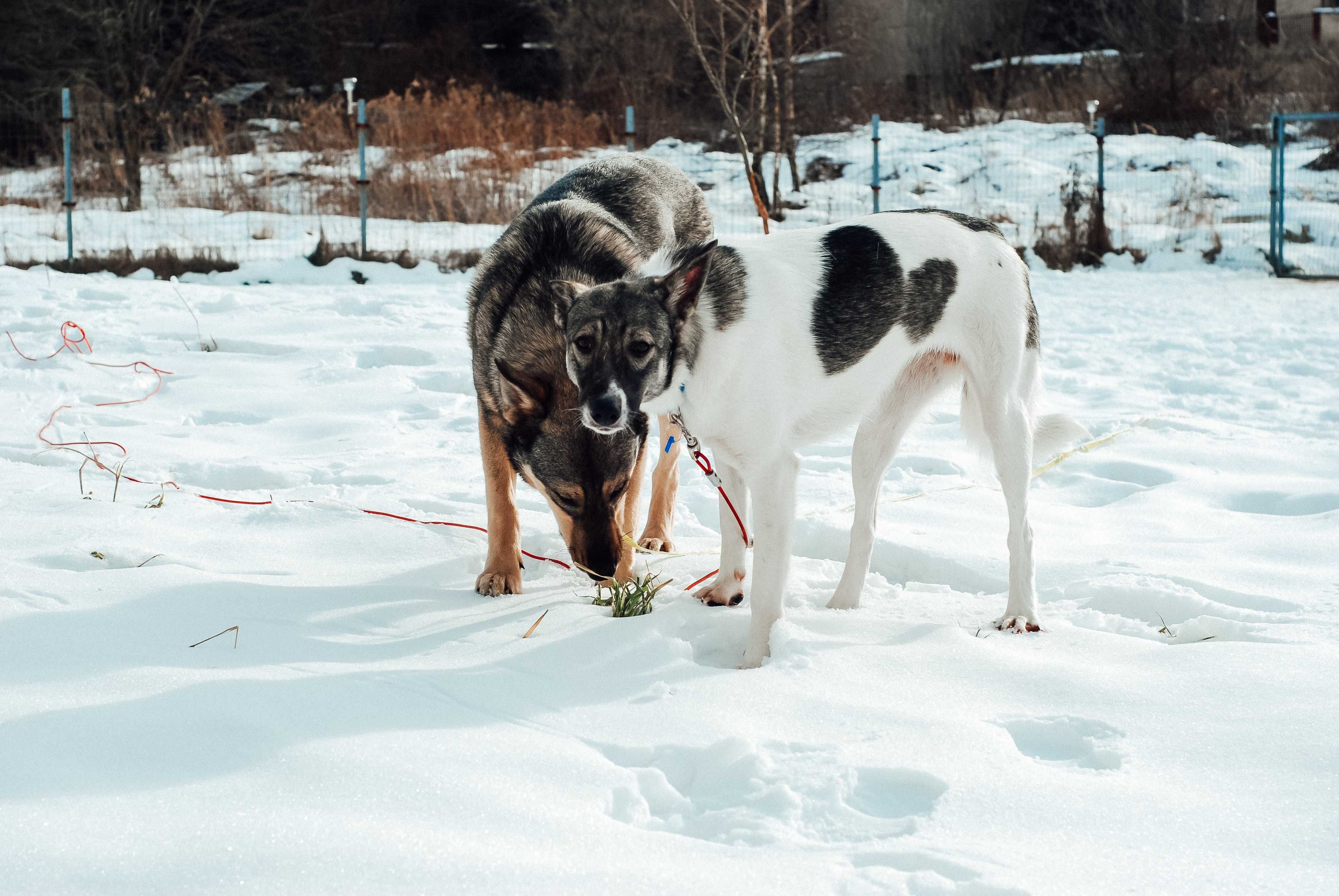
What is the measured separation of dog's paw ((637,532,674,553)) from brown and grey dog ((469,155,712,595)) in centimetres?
37

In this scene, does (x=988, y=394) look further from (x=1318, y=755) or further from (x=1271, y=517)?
(x=1271, y=517)

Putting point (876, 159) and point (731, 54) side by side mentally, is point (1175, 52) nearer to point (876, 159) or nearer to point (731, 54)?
point (731, 54)

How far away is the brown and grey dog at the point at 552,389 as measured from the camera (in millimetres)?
3633

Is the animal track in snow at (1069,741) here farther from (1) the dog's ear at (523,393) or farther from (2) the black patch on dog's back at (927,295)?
(1) the dog's ear at (523,393)

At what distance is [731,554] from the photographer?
3979 mm

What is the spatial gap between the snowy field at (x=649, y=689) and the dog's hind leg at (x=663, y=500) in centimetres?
24

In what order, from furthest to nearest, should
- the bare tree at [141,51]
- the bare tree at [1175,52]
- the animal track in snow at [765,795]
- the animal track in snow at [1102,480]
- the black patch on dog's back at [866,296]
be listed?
the bare tree at [1175,52] < the bare tree at [141,51] < the animal track in snow at [1102,480] < the black patch on dog's back at [866,296] < the animal track in snow at [765,795]

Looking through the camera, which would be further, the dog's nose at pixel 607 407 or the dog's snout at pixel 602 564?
the dog's snout at pixel 602 564

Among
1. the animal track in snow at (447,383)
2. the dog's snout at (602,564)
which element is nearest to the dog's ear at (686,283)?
the dog's snout at (602,564)

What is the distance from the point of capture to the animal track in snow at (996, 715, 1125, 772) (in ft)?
8.51

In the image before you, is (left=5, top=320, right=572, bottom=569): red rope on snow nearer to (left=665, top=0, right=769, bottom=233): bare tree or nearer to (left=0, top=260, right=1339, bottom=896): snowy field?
(left=0, top=260, right=1339, bottom=896): snowy field

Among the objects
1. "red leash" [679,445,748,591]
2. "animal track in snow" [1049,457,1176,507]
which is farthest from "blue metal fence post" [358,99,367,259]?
"red leash" [679,445,748,591]

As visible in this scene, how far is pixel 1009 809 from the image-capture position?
2316 mm

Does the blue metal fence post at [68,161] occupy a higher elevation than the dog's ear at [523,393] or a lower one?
higher
